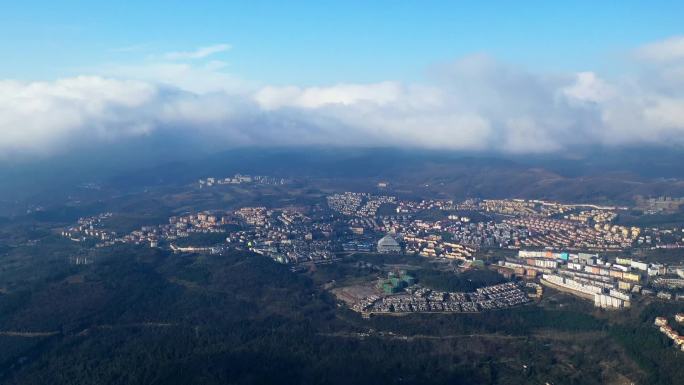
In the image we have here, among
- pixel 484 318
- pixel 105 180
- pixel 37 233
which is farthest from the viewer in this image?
pixel 105 180

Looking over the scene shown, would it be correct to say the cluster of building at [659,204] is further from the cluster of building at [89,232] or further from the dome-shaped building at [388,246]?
the cluster of building at [89,232]

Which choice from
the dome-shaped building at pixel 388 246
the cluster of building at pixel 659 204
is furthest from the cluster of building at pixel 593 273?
the cluster of building at pixel 659 204

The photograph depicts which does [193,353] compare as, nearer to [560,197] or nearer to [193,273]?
[193,273]

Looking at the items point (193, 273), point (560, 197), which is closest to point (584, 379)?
point (193, 273)

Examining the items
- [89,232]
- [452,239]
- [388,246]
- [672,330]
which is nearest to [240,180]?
[89,232]

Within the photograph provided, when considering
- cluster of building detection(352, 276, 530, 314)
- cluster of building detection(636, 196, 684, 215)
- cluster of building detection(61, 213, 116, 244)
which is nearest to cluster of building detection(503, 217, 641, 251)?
cluster of building detection(636, 196, 684, 215)

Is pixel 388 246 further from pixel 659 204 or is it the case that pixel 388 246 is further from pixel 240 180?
pixel 240 180

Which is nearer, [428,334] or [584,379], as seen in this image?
[584,379]
